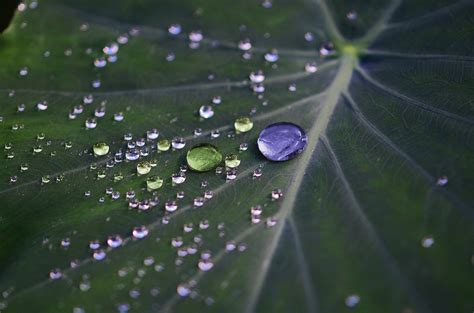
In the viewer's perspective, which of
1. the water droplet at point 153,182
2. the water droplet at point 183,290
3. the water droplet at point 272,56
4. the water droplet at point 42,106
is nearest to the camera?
the water droplet at point 183,290

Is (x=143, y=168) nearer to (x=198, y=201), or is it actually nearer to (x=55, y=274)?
(x=198, y=201)

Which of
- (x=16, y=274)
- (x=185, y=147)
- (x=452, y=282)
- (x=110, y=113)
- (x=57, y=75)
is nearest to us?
(x=452, y=282)

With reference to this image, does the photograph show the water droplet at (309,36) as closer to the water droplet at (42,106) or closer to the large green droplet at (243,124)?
the large green droplet at (243,124)

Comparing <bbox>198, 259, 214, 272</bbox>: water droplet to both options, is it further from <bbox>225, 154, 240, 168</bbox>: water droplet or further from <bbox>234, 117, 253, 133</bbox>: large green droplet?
<bbox>234, 117, 253, 133</bbox>: large green droplet

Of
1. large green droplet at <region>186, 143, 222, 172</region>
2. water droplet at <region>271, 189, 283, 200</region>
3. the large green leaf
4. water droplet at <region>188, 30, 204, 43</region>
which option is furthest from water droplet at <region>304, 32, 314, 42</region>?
water droplet at <region>271, 189, 283, 200</region>

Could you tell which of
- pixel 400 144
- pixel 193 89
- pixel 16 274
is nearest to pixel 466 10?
pixel 400 144

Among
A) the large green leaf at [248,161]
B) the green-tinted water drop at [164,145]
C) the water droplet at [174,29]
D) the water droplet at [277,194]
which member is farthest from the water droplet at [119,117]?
the water droplet at [277,194]

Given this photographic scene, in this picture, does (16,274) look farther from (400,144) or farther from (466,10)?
(466,10)
